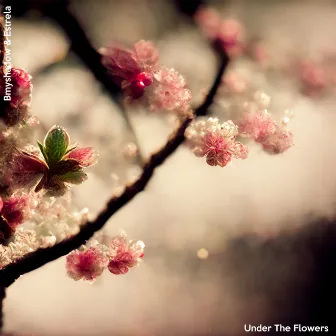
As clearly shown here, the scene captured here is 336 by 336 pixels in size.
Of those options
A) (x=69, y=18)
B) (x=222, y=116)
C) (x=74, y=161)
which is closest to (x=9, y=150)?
(x=74, y=161)

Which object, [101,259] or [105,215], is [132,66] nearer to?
[105,215]

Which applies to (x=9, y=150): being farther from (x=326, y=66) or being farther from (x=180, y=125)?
(x=326, y=66)

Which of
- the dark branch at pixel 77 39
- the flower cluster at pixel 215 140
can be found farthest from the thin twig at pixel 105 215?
the dark branch at pixel 77 39

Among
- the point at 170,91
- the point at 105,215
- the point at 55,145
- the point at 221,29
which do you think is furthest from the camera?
the point at 221,29

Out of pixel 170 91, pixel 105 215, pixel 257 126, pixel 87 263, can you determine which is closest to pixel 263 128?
pixel 257 126

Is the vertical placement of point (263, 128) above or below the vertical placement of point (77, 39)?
below

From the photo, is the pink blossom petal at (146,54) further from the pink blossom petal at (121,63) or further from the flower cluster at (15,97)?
the flower cluster at (15,97)
